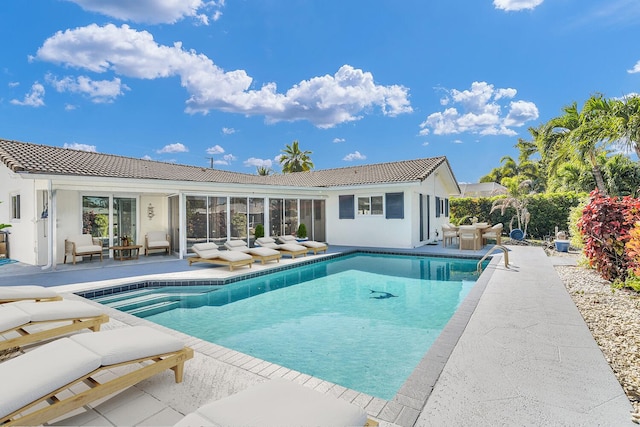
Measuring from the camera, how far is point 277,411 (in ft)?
7.63

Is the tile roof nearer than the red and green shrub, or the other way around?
the red and green shrub

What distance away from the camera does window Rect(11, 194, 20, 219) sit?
41.6 ft

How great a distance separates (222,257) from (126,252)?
561cm

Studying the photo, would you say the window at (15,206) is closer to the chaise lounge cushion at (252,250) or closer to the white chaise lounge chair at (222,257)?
the white chaise lounge chair at (222,257)

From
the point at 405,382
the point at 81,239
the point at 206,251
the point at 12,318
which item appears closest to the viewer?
the point at 405,382

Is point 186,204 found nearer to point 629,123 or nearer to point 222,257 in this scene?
point 222,257

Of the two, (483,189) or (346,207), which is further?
(483,189)

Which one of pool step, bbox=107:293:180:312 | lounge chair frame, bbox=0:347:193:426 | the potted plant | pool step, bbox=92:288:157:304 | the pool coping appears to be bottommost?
pool step, bbox=107:293:180:312

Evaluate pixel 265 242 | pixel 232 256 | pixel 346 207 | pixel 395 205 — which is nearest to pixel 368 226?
pixel 346 207

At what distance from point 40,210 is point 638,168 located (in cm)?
2758

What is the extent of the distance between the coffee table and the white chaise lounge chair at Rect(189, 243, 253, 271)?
283 centimetres

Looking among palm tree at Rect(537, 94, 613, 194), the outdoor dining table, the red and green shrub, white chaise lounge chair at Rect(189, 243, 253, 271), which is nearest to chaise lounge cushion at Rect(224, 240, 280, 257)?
white chaise lounge chair at Rect(189, 243, 253, 271)

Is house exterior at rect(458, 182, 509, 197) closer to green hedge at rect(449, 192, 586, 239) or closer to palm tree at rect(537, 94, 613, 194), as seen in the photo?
green hedge at rect(449, 192, 586, 239)

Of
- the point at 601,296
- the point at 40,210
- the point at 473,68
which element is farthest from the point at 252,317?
the point at 473,68
